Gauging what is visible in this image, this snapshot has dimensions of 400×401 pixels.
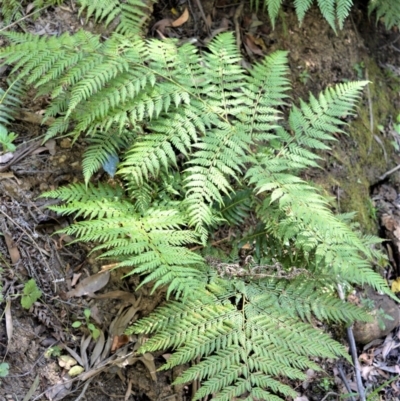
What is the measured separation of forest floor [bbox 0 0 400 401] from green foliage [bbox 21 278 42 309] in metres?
0.04

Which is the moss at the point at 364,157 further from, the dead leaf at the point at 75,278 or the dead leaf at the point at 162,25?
the dead leaf at the point at 75,278

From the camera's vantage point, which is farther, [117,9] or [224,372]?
[117,9]

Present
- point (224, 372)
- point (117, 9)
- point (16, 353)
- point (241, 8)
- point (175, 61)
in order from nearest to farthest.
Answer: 1. point (224, 372)
2. point (16, 353)
3. point (175, 61)
4. point (117, 9)
5. point (241, 8)

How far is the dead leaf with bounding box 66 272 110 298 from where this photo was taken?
9.52 ft

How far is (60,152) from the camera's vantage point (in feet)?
10.2

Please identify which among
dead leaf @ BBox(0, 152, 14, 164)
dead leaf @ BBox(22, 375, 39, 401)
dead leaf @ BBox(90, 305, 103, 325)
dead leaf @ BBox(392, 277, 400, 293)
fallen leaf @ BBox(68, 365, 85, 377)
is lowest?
dead leaf @ BBox(392, 277, 400, 293)

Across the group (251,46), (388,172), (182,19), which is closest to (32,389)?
(182,19)

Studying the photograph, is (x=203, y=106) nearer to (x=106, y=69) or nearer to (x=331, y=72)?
(x=106, y=69)

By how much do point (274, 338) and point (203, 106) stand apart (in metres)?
1.41

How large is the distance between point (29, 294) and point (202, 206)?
1060 mm

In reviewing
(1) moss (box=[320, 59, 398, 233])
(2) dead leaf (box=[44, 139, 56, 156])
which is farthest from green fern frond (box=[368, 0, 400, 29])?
(2) dead leaf (box=[44, 139, 56, 156])

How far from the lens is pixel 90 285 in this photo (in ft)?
9.66

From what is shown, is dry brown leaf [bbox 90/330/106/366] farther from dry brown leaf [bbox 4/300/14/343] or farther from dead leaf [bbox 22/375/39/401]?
dry brown leaf [bbox 4/300/14/343]

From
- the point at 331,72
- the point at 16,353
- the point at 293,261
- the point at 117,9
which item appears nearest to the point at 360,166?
the point at 331,72
